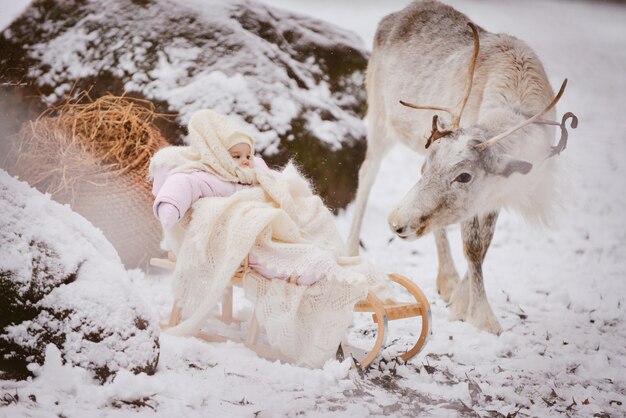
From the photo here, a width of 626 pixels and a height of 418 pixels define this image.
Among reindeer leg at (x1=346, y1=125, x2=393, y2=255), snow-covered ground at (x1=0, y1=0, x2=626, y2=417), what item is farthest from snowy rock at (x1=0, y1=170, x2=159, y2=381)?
reindeer leg at (x1=346, y1=125, x2=393, y2=255)

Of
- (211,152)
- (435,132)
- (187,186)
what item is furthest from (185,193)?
(435,132)

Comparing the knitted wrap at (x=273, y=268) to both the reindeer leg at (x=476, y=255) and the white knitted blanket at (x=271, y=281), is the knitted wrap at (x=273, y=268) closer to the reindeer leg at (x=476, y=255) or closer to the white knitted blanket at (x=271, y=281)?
the white knitted blanket at (x=271, y=281)

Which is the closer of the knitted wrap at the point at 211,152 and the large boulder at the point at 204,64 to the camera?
the knitted wrap at the point at 211,152

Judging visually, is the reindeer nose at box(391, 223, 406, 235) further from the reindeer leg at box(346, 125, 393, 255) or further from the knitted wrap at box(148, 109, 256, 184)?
the reindeer leg at box(346, 125, 393, 255)

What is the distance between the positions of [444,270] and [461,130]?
2.46 ft

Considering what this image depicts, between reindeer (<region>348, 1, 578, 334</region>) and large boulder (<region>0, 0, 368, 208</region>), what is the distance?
227 mm

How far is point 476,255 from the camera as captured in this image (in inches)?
84.4

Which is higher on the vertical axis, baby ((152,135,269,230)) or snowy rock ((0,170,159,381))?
baby ((152,135,269,230))

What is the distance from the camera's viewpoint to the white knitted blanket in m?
1.53

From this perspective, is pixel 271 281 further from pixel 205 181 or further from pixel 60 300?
pixel 60 300

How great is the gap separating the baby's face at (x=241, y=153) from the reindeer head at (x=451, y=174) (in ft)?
1.55

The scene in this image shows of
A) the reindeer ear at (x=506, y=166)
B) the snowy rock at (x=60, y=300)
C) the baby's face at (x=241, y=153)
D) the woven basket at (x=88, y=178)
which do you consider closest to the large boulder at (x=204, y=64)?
the woven basket at (x=88, y=178)

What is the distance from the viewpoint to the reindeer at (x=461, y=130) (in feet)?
6.02

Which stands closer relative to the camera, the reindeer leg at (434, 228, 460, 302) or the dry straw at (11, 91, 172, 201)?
the dry straw at (11, 91, 172, 201)
